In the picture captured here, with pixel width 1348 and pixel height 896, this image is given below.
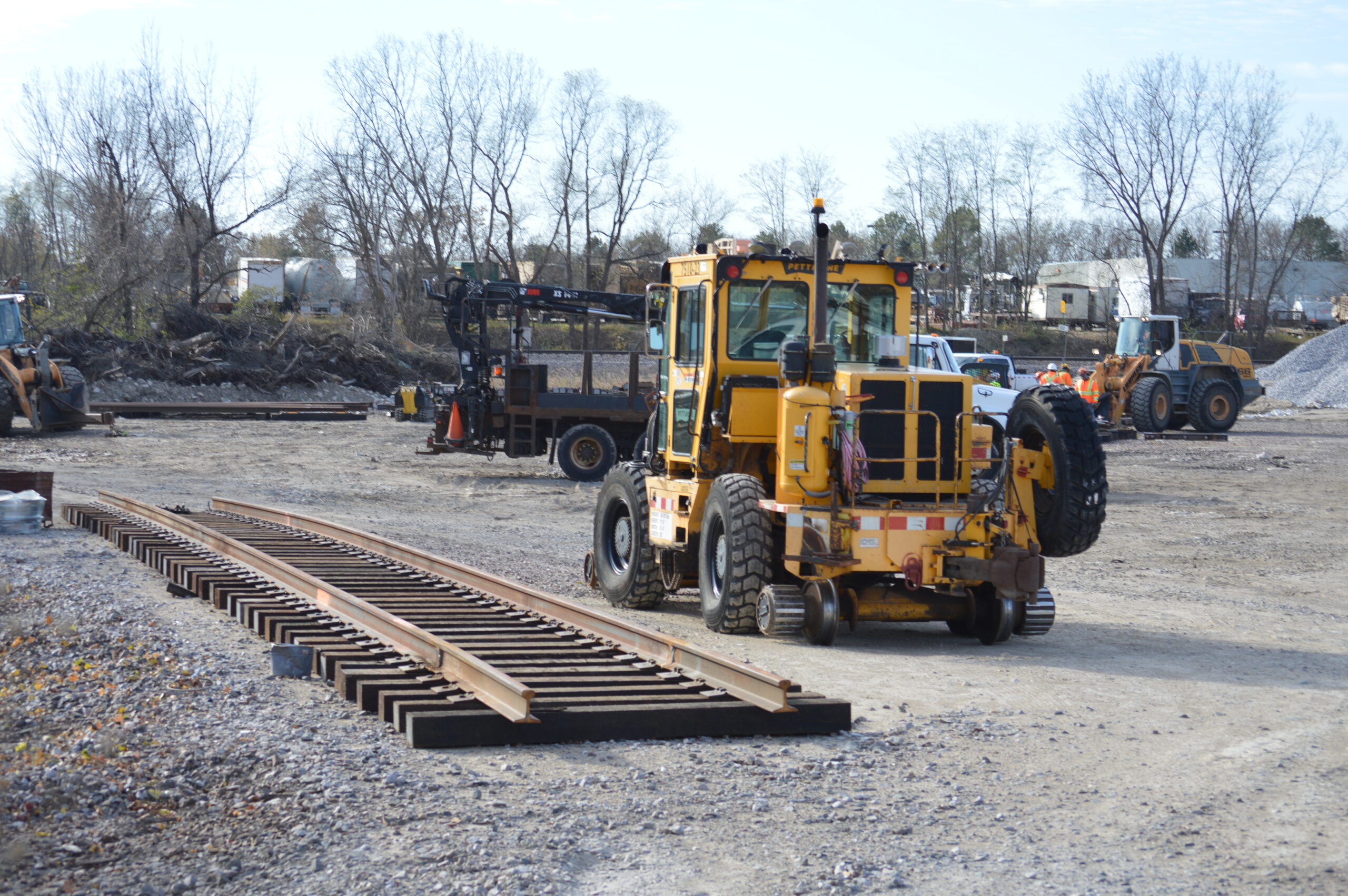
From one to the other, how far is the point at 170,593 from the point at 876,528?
6043 millimetres

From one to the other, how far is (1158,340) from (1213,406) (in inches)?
86.4

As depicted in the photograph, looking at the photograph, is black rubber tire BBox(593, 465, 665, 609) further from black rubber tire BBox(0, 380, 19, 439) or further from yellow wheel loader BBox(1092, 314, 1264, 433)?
yellow wheel loader BBox(1092, 314, 1264, 433)

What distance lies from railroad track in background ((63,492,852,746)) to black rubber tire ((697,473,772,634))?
3.09 ft

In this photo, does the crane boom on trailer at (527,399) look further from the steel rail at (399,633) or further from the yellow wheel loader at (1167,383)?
the yellow wheel loader at (1167,383)

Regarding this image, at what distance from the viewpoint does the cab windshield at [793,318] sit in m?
10.2

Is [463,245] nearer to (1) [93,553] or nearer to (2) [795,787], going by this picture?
(1) [93,553]

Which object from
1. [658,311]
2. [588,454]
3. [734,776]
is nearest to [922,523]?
[658,311]

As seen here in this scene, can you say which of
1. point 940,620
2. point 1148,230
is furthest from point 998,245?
point 940,620

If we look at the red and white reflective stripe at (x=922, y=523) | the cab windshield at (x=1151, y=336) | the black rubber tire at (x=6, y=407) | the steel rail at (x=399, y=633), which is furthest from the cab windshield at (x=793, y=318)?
the cab windshield at (x=1151, y=336)

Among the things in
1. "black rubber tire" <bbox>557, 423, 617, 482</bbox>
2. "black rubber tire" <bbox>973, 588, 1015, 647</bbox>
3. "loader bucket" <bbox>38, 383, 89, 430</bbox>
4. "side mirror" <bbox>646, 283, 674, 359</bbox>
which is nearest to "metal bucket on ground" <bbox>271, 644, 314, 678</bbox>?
"side mirror" <bbox>646, 283, 674, 359</bbox>

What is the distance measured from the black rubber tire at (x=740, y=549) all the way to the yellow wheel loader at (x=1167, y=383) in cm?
2634

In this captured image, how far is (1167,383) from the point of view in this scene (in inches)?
1331

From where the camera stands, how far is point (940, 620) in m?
9.82

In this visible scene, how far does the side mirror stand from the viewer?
11.2 m
